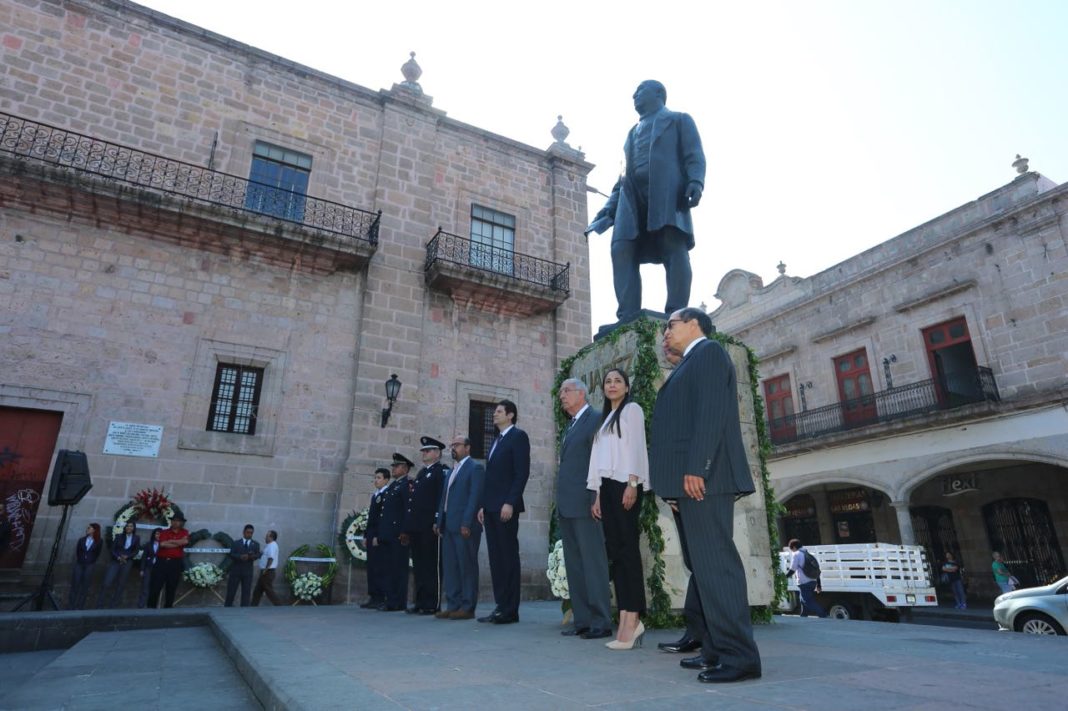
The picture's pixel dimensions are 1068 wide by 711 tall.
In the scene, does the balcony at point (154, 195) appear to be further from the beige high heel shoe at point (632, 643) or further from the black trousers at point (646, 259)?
the beige high heel shoe at point (632, 643)

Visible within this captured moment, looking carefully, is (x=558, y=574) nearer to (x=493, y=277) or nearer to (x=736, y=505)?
(x=736, y=505)

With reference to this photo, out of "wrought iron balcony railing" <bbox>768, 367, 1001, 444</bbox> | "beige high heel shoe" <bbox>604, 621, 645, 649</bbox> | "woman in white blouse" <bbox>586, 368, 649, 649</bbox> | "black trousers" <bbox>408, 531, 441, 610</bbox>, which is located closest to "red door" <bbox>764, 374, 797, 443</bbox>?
"wrought iron balcony railing" <bbox>768, 367, 1001, 444</bbox>

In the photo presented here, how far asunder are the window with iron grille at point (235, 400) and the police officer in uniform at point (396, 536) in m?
4.40

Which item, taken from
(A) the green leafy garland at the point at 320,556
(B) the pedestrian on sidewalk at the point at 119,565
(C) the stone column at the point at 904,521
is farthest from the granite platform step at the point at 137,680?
(C) the stone column at the point at 904,521

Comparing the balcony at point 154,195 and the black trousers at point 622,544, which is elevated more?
the balcony at point 154,195

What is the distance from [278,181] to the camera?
11.9 metres

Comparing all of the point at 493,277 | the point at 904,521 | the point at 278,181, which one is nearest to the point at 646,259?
the point at 493,277

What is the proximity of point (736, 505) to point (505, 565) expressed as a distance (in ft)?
6.24

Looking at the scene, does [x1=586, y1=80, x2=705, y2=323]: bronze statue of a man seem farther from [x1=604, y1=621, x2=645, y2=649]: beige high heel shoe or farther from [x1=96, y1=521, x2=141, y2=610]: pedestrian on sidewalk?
[x1=96, y1=521, x2=141, y2=610]: pedestrian on sidewalk

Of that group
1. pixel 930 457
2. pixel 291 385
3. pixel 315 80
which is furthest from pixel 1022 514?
pixel 315 80

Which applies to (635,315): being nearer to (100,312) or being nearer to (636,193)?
(636,193)

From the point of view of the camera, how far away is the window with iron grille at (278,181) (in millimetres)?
11383

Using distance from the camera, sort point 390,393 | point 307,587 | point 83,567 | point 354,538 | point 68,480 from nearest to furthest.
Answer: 1. point 68,480
2. point 83,567
3. point 307,587
4. point 354,538
5. point 390,393

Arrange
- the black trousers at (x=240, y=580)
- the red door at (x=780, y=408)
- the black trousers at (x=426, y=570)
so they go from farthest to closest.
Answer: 1. the red door at (x=780, y=408)
2. the black trousers at (x=240, y=580)
3. the black trousers at (x=426, y=570)
